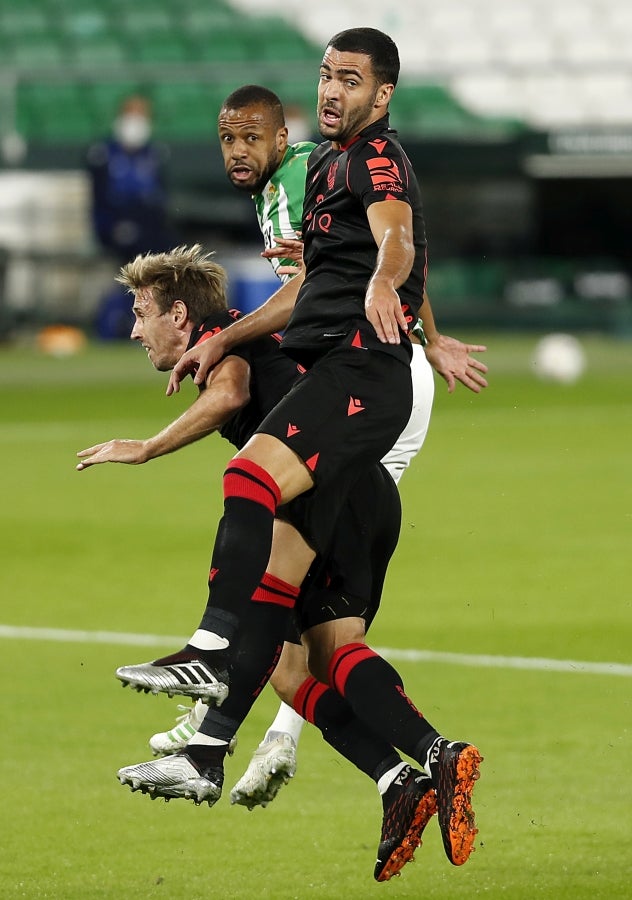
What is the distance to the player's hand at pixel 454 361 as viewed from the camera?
17.1 feet

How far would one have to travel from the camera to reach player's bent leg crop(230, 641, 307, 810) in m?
4.62

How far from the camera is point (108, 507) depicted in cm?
1177

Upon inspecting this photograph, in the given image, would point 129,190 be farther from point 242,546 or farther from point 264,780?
point 242,546

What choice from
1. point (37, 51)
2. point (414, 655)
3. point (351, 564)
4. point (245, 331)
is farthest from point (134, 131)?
point (351, 564)

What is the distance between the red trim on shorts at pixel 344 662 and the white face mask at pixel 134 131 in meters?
19.6

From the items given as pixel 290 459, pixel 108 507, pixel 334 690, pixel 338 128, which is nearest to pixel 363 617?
pixel 334 690

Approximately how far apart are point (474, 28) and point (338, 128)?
2678cm

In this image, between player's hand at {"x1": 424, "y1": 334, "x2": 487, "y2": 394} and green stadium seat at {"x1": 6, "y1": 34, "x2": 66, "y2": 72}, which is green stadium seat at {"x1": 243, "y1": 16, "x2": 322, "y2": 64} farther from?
player's hand at {"x1": 424, "y1": 334, "x2": 487, "y2": 394}

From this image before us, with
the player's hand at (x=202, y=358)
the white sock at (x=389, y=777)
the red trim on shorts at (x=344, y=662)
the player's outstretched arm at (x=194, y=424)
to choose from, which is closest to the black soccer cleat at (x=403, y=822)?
the white sock at (x=389, y=777)

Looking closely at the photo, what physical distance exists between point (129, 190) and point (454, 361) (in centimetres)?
1897

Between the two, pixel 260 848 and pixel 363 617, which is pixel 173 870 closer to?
pixel 260 848

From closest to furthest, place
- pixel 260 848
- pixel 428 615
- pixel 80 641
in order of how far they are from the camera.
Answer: pixel 260 848
pixel 80 641
pixel 428 615

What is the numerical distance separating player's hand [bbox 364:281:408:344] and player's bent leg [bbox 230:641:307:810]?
1.18m

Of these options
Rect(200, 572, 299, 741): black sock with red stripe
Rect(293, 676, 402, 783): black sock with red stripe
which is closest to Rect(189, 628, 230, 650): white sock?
Rect(200, 572, 299, 741): black sock with red stripe
